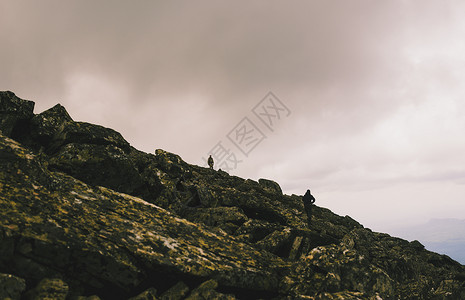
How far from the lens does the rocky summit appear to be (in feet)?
30.1

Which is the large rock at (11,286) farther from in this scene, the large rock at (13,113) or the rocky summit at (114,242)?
the large rock at (13,113)

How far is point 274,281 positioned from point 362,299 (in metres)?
3.82

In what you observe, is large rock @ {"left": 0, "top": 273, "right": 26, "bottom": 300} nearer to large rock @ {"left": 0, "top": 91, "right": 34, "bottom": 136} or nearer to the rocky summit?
the rocky summit

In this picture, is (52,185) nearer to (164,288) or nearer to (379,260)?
(164,288)

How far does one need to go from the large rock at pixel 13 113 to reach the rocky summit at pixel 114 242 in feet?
0.22

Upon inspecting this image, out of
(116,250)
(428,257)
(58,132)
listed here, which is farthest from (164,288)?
(428,257)

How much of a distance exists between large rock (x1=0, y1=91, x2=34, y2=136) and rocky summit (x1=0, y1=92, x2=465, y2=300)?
7 centimetres

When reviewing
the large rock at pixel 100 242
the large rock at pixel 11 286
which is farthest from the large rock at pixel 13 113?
the large rock at pixel 11 286

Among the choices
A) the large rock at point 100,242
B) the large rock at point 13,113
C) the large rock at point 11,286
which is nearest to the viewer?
the large rock at point 11,286

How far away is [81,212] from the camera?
11328 millimetres

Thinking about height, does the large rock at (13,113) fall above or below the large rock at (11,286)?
above

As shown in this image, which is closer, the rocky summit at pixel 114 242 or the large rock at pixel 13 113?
the rocky summit at pixel 114 242

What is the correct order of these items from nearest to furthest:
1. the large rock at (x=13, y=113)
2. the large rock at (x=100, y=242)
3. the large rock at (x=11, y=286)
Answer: the large rock at (x=11, y=286)
the large rock at (x=100, y=242)
the large rock at (x=13, y=113)

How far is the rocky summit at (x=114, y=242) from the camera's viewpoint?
9180mm
